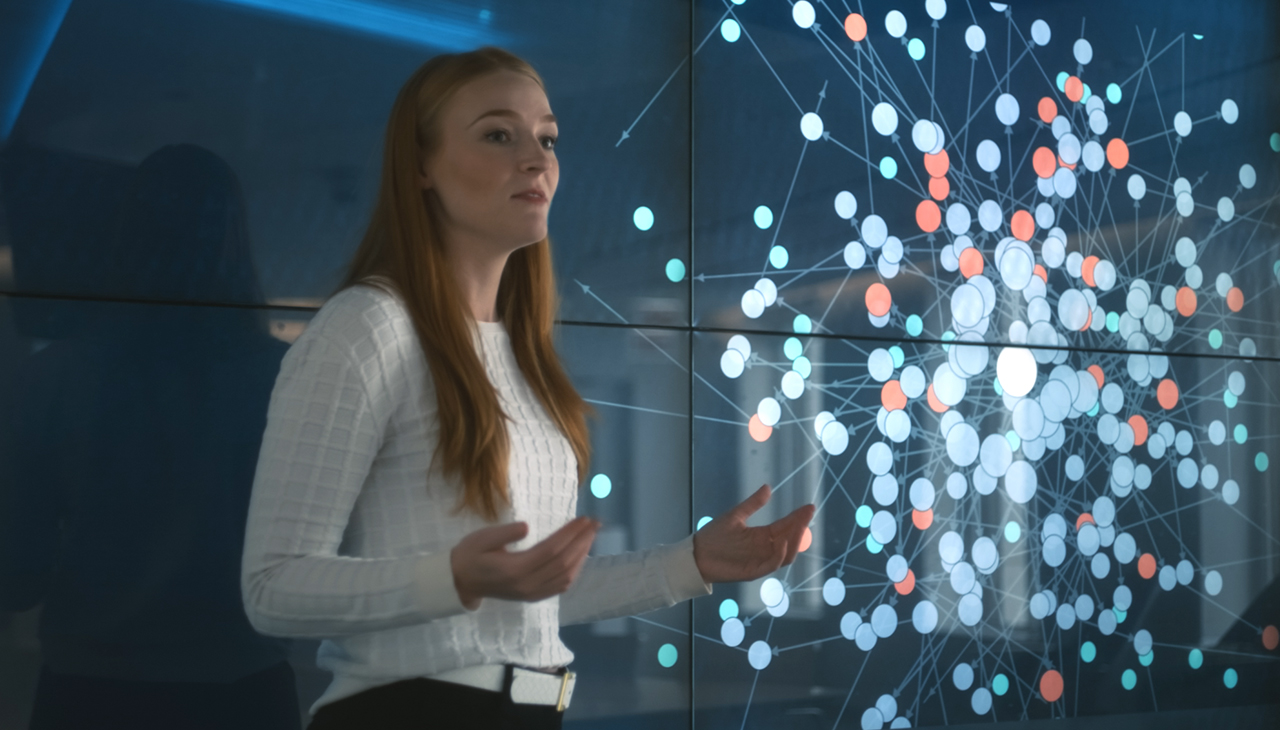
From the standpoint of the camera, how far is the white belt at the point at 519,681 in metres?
1.29

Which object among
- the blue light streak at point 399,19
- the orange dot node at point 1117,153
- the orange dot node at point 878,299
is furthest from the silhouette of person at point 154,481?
the orange dot node at point 1117,153

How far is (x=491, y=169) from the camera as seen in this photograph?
A: 1488 mm

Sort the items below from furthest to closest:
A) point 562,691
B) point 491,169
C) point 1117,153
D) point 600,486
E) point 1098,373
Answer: point 1117,153 → point 1098,373 → point 600,486 → point 491,169 → point 562,691

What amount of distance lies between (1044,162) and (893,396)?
2.98 feet

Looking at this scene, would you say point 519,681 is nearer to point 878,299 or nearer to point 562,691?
point 562,691

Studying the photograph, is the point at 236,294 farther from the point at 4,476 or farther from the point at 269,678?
the point at 269,678

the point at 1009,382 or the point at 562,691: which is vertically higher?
the point at 1009,382

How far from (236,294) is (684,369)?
1022mm

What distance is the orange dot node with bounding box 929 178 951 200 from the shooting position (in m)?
3.08

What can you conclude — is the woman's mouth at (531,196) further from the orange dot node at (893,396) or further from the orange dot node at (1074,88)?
the orange dot node at (1074,88)

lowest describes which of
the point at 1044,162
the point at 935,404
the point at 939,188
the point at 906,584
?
the point at 906,584

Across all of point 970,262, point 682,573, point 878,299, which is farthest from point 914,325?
point 682,573

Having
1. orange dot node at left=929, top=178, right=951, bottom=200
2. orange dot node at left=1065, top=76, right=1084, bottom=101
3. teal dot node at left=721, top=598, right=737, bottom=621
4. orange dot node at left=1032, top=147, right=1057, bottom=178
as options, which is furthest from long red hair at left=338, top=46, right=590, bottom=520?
orange dot node at left=1065, top=76, right=1084, bottom=101

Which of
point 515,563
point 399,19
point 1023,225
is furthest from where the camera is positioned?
point 1023,225
